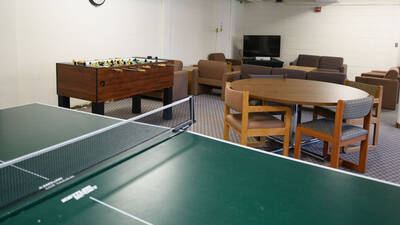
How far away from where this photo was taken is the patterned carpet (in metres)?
3.78

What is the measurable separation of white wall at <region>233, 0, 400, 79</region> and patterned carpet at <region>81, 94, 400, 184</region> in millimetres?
3477

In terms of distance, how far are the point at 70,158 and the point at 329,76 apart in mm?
4996

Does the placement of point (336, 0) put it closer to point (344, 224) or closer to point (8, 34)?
point (8, 34)

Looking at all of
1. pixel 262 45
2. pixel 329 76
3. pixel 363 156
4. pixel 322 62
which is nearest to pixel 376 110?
pixel 363 156

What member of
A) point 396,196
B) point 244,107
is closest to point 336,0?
point 244,107

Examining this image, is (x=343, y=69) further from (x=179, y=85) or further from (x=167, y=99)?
(x=167, y=99)

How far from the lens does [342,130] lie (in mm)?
3439

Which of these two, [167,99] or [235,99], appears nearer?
[235,99]

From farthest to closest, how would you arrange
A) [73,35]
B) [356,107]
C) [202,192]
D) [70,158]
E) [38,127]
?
1. [73,35]
2. [356,107]
3. [38,127]
4. [70,158]
5. [202,192]

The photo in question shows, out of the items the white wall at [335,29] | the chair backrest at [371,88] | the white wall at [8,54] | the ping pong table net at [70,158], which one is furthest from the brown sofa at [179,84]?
the white wall at [335,29]

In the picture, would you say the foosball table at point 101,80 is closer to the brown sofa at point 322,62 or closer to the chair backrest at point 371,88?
the chair backrest at point 371,88

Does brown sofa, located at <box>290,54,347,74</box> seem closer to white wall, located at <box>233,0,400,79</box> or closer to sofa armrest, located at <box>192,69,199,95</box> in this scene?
white wall, located at <box>233,0,400,79</box>

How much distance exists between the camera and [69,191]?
1396mm

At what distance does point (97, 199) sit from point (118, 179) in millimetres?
191
